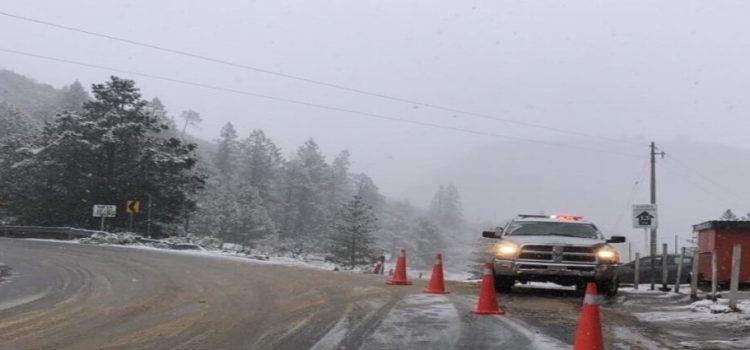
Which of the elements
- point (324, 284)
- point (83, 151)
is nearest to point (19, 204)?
point (83, 151)

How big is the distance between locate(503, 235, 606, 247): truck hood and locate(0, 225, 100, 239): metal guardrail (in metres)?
27.5

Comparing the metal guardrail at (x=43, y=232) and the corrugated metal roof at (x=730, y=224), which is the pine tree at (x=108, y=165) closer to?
the metal guardrail at (x=43, y=232)

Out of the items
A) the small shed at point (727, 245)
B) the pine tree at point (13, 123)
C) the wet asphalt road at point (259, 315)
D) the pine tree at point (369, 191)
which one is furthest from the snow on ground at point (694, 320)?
the pine tree at point (369, 191)

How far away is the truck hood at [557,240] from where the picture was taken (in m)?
12.3

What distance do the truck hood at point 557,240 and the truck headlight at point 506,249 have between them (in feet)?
0.43

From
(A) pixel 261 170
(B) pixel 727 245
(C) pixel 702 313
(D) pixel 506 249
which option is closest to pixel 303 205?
(A) pixel 261 170

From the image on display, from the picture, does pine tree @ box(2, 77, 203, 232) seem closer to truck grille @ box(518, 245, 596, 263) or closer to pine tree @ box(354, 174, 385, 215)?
truck grille @ box(518, 245, 596, 263)

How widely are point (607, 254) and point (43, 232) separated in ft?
113

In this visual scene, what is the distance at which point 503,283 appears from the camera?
511 inches

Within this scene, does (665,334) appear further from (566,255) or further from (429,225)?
(429,225)

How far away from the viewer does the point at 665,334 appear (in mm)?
8391

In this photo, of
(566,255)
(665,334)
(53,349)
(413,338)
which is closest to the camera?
(53,349)

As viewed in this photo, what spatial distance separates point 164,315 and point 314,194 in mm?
107052

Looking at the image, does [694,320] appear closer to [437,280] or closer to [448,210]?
[437,280]
